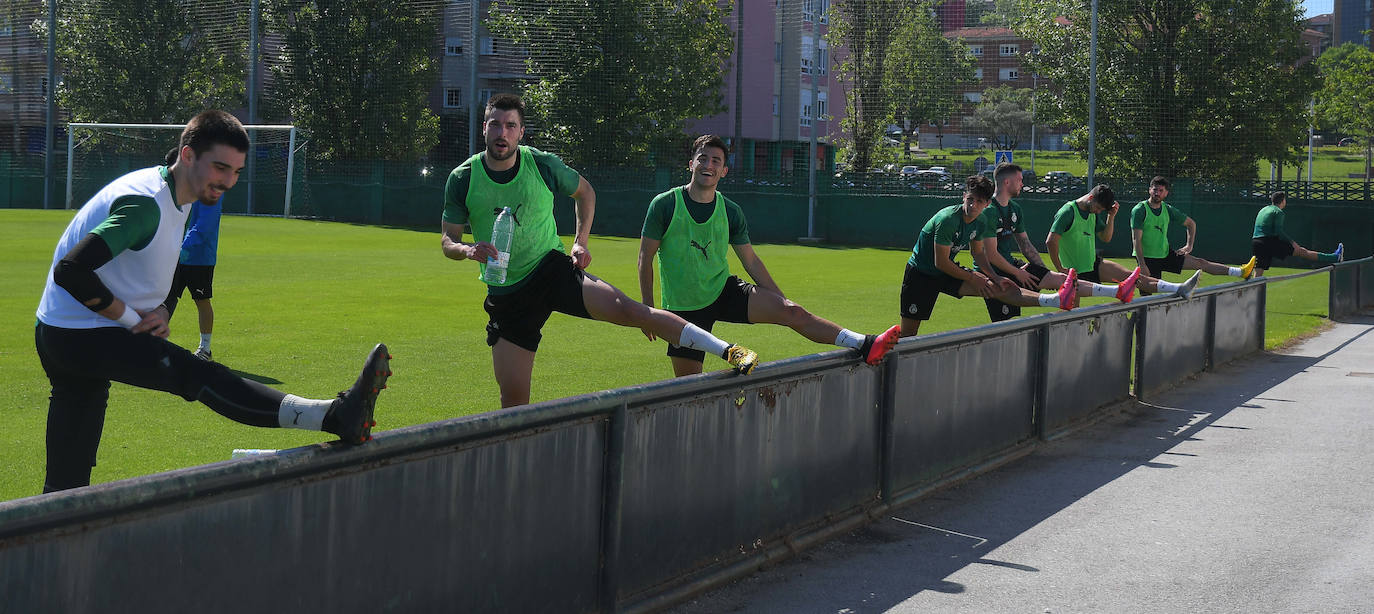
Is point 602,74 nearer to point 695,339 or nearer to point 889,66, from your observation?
point 889,66

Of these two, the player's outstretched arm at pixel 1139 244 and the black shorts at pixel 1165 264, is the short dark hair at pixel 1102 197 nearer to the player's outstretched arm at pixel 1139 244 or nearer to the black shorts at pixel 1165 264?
the player's outstretched arm at pixel 1139 244

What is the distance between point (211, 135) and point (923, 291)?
7.59 meters

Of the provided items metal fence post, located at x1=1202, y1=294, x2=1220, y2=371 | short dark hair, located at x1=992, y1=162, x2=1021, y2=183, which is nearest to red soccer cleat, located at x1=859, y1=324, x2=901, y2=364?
short dark hair, located at x1=992, y1=162, x2=1021, y2=183

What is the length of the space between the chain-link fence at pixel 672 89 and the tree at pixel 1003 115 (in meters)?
0.12

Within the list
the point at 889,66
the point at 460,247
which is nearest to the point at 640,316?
the point at 460,247

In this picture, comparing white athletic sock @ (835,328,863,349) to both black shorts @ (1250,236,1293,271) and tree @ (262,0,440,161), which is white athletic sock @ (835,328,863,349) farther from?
tree @ (262,0,440,161)

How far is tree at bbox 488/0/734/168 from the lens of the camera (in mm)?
43906

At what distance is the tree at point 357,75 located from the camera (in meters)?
48.2

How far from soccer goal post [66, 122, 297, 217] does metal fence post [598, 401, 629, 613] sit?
39.7 m

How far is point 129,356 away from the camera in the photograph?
462 centimetres

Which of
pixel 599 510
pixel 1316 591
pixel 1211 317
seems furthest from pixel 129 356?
pixel 1211 317

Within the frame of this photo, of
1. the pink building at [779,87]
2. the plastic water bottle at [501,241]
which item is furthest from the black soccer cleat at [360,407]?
the pink building at [779,87]

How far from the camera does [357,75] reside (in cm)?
4912

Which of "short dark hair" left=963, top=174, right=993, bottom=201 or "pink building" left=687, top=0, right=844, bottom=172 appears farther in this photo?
"pink building" left=687, top=0, right=844, bottom=172
